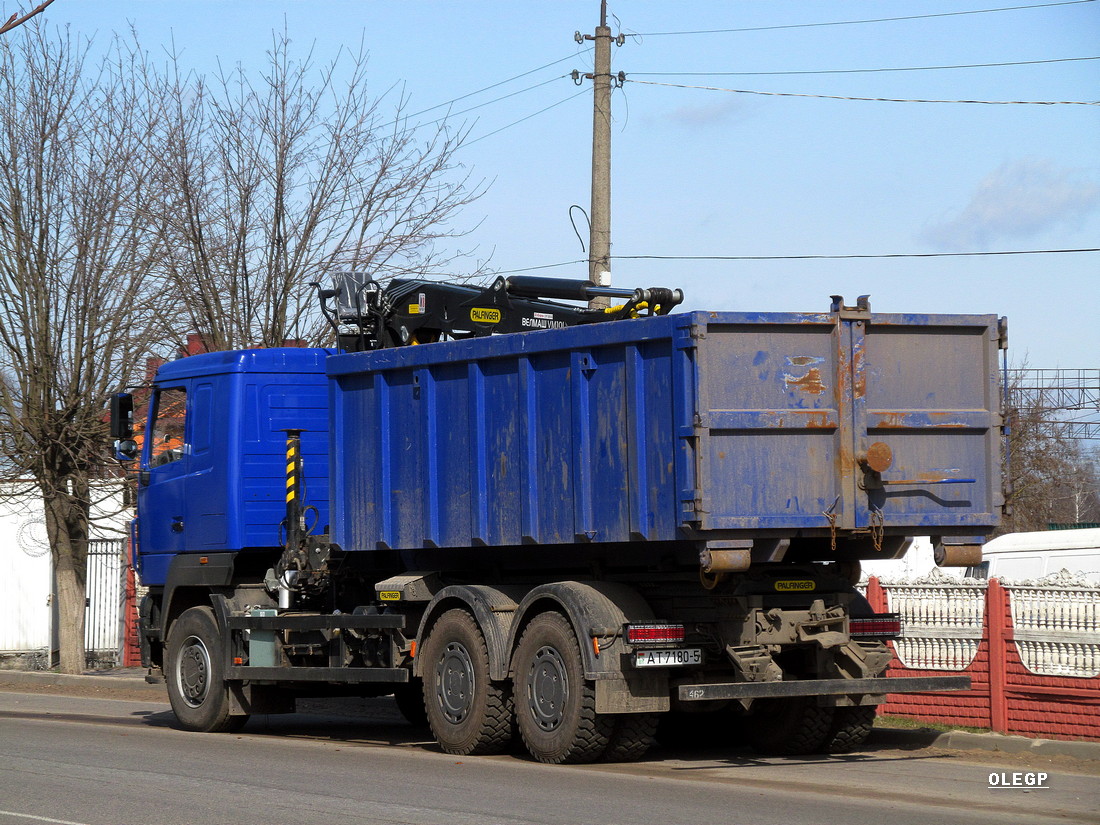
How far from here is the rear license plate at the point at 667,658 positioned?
9.99 m

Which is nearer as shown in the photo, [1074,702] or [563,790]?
[563,790]

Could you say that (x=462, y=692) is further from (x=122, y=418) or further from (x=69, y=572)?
(x=69, y=572)

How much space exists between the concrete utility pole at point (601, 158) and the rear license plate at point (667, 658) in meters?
7.13

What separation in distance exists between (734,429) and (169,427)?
6.82 m

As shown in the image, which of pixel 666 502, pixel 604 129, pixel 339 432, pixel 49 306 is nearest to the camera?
pixel 666 502

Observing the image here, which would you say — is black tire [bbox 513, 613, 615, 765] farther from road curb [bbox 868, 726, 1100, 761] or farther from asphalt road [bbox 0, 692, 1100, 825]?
road curb [bbox 868, 726, 1100, 761]

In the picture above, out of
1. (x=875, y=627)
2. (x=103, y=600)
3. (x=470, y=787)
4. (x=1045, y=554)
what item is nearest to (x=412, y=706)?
(x=470, y=787)

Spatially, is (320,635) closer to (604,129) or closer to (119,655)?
(604,129)

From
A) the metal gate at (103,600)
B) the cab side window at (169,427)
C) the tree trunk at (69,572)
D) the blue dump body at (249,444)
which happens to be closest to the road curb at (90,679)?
the tree trunk at (69,572)

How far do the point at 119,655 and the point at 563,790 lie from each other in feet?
47.7

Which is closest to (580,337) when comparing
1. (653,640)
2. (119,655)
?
(653,640)

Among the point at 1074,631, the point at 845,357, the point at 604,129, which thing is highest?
the point at 604,129

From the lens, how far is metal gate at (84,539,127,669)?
23250 millimetres

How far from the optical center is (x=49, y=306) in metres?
20.0
